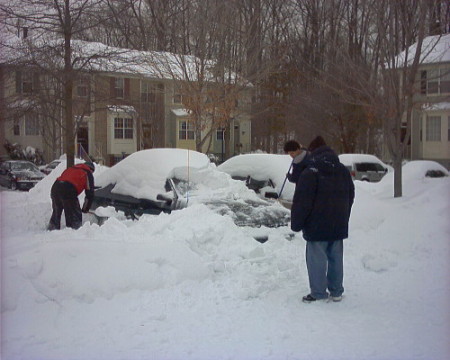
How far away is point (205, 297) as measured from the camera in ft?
16.9

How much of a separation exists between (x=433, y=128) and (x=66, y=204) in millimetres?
24688

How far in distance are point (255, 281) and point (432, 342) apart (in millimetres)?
1948

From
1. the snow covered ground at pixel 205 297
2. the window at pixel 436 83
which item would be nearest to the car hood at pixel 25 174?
the snow covered ground at pixel 205 297

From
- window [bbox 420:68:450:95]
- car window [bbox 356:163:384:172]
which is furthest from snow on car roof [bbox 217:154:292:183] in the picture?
car window [bbox 356:163:384:172]

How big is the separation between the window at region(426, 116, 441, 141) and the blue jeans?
25.2 metres

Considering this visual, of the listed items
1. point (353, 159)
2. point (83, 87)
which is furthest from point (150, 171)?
point (353, 159)

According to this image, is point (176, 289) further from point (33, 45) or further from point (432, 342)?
point (33, 45)

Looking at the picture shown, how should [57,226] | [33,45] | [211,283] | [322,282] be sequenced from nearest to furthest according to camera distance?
[322,282] < [211,283] < [57,226] < [33,45]

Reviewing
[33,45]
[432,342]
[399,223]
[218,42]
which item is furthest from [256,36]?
[432,342]

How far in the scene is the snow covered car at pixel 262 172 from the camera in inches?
424

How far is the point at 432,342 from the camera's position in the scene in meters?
4.19

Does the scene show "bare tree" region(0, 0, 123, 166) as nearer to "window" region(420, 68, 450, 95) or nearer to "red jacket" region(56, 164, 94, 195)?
A: "red jacket" region(56, 164, 94, 195)

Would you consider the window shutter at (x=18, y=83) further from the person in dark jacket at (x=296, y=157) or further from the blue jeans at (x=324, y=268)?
the blue jeans at (x=324, y=268)

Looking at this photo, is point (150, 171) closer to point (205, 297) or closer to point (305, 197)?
point (205, 297)
